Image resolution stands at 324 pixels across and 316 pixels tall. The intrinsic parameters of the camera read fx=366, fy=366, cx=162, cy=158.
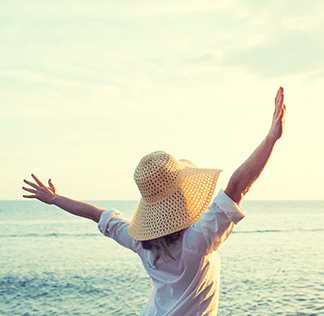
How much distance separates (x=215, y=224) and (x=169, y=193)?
0.36 meters

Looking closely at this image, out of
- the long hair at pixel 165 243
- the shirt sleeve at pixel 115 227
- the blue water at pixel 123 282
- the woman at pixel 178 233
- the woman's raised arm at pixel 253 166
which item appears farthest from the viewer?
the blue water at pixel 123 282

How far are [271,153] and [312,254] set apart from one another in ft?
69.2

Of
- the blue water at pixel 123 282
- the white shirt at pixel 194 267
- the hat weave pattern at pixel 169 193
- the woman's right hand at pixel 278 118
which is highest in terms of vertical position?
the woman's right hand at pixel 278 118

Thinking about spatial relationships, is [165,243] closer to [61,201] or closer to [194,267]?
[194,267]

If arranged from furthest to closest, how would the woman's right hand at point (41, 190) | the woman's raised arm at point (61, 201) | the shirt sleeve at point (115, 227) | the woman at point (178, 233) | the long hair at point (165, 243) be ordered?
the woman's right hand at point (41, 190)
the woman's raised arm at point (61, 201)
the shirt sleeve at point (115, 227)
the long hair at point (165, 243)
the woman at point (178, 233)

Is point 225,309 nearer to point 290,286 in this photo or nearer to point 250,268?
point 290,286

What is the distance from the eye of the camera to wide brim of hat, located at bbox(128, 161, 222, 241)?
1.72m

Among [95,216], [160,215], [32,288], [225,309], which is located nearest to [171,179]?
[160,215]

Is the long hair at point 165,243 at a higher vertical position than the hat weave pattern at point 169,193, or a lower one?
lower

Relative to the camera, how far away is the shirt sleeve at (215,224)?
4.80 ft

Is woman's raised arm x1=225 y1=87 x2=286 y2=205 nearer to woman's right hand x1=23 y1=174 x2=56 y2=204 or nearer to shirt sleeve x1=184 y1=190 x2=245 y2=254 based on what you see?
shirt sleeve x1=184 y1=190 x2=245 y2=254

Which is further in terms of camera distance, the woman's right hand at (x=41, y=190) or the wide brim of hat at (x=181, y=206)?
the woman's right hand at (x=41, y=190)

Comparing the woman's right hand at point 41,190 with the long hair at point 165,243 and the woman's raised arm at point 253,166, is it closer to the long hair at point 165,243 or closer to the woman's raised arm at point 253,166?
the long hair at point 165,243

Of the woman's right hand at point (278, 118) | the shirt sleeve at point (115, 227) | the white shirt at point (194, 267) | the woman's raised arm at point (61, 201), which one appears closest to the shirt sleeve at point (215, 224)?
the white shirt at point (194, 267)
